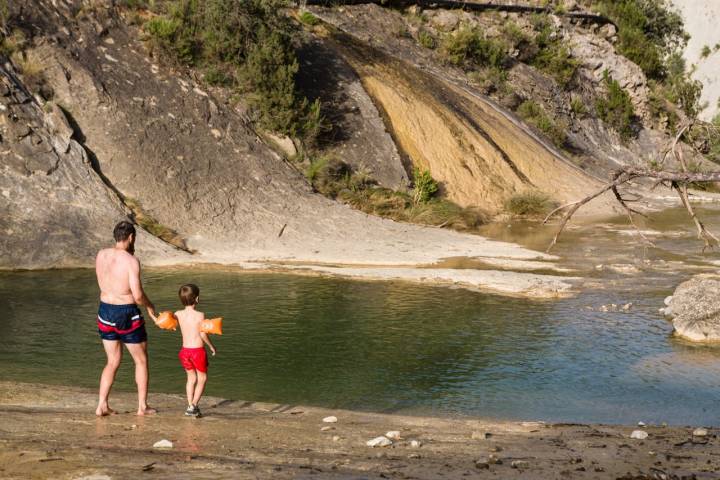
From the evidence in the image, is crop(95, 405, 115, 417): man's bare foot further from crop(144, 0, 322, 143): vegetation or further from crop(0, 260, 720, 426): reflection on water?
crop(144, 0, 322, 143): vegetation

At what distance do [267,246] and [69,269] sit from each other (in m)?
4.63

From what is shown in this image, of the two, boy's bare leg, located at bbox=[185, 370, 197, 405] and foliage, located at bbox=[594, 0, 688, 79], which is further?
foliage, located at bbox=[594, 0, 688, 79]

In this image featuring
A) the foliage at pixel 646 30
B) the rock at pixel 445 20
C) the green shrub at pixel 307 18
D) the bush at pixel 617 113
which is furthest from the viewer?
the foliage at pixel 646 30

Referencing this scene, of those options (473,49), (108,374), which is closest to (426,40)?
(473,49)

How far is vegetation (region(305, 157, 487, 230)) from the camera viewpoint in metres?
23.8

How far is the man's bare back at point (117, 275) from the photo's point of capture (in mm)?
7266

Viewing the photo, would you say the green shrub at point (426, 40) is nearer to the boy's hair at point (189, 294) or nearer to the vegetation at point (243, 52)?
the vegetation at point (243, 52)

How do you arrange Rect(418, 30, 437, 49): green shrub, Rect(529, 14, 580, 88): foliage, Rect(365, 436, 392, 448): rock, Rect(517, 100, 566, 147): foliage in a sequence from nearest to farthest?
Rect(365, 436, 392, 448): rock < Rect(517, 100, 566, 147): foliage < Rect(418, 30, 437, 49): green shrub < Rect(529, 14, 580, 88): foliage

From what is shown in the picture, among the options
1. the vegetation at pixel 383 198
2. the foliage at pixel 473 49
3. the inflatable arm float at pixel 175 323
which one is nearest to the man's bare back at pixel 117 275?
the inflatable arm float at pixel 175 323

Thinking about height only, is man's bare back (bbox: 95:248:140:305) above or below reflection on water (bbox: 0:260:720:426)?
above

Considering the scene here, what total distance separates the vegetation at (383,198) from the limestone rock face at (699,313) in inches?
449

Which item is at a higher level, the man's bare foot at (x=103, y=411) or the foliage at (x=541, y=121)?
the foliage at (x=541, y=121)

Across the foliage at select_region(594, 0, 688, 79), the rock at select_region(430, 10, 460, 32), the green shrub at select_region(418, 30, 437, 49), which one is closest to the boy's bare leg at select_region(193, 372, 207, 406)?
the green shrub at select_region(418, 30, 437, 49)

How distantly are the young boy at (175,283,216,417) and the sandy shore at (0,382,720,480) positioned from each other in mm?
267
